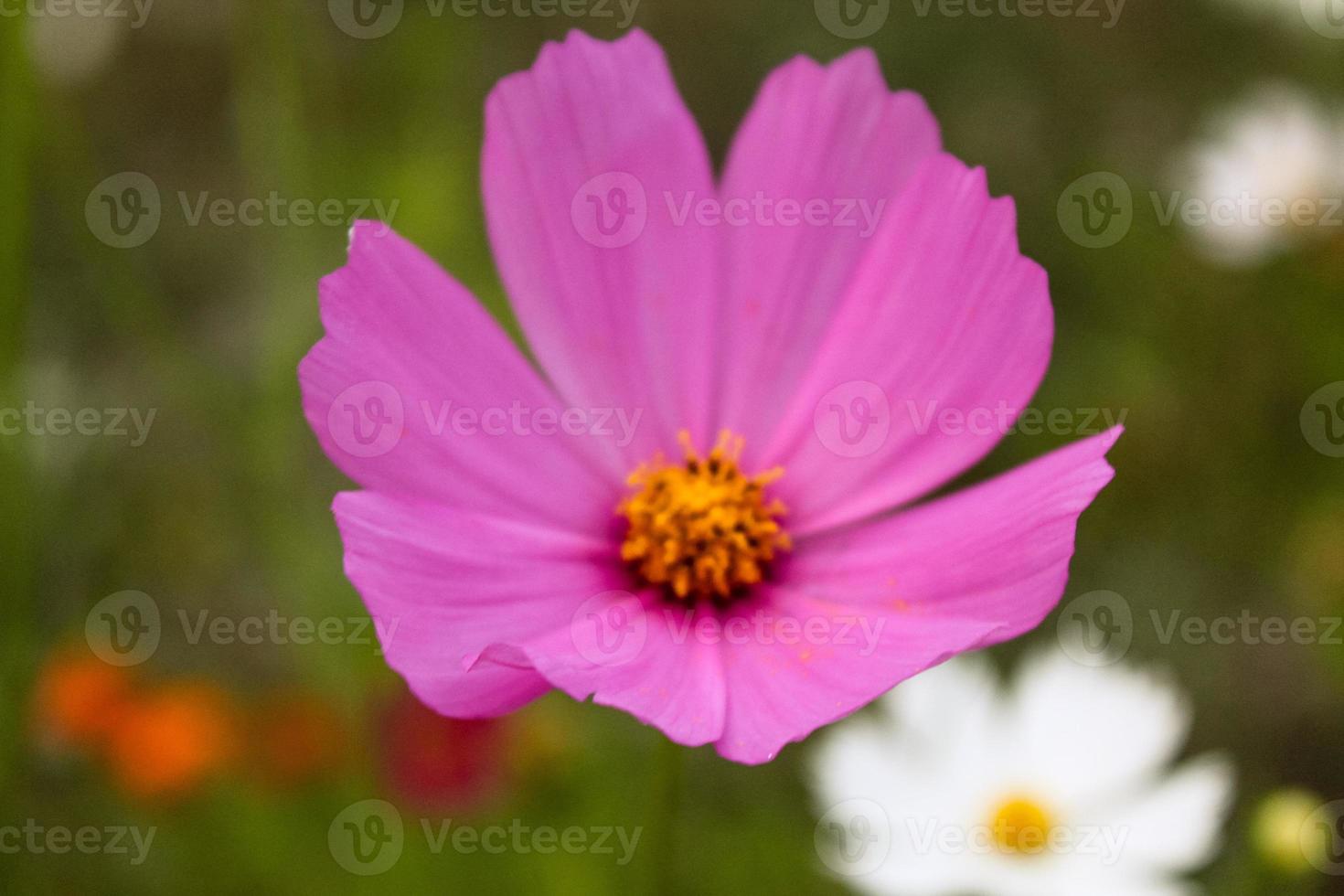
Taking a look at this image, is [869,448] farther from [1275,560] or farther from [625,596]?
[1275,560]

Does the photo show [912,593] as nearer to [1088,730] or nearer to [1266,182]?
[1088,730]

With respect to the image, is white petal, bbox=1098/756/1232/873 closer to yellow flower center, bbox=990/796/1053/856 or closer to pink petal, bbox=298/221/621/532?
yellow flower center, bbox=990/796/1053/856

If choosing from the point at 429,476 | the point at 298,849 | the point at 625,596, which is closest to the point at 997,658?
the point at 298,849

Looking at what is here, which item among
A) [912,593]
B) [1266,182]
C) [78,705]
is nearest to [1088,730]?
[912,593]

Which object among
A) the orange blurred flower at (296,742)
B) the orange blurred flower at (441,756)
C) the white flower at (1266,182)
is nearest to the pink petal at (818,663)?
the orange blurred flower at (441,756)

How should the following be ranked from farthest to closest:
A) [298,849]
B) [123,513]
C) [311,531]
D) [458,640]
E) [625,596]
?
1. [123,513]
2. [311,531]
3. [298,849]
4. [625,596]
5. [458,640]

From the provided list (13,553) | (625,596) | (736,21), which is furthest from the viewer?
(736,21)

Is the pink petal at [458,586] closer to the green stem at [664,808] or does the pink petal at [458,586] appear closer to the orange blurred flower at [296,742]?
the green stem at [664,808]
